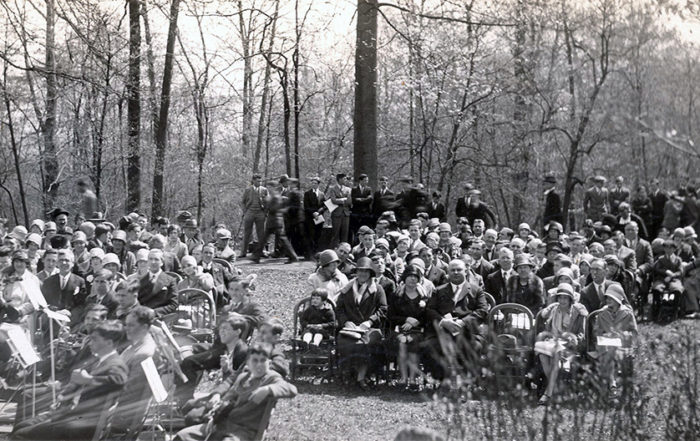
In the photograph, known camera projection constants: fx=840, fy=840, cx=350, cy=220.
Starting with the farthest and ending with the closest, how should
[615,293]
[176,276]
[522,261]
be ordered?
1. [176,276]
2. [522,261]
3. [615,293]

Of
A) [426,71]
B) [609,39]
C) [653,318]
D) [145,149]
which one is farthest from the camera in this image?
[145,149]

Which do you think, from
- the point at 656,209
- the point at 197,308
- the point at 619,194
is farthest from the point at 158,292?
the point at 619,194

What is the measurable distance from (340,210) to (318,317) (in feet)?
21.9

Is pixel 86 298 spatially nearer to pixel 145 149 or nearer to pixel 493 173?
pixel 145 149

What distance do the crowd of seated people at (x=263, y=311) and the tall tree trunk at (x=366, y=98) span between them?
392 centimetres

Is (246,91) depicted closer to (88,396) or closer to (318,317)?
(318,317)

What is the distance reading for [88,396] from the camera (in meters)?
6.65

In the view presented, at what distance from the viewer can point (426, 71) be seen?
22.4 meters

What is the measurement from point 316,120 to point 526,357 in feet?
77.0

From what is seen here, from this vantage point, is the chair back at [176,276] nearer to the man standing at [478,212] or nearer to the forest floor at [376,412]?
the forest floor at [376,412]

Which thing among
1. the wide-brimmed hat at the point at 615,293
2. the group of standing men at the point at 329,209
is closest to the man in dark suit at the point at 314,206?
the group of standing men at the point at 329,209

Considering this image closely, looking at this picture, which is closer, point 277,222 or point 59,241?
point 59,241

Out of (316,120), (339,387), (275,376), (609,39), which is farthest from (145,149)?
(275,376)

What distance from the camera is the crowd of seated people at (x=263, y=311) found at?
6.71 metres
